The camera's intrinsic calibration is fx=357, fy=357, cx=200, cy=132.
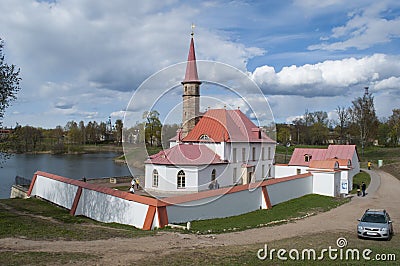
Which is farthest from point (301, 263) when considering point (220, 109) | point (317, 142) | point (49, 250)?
point (317, 142)

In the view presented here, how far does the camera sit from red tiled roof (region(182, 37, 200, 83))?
34.3 m

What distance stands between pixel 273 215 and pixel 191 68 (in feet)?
66.0

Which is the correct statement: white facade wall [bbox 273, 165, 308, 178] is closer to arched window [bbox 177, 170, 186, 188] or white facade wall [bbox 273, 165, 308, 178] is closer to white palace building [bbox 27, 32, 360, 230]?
white palace building [bbox 27, 32, 360, 230]

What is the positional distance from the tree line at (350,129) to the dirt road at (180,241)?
35.7m

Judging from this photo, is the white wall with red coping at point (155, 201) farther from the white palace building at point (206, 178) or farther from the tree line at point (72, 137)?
the tree line at point (72, 137)

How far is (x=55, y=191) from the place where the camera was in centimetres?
2197

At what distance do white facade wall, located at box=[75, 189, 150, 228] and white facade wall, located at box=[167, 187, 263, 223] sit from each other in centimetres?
142

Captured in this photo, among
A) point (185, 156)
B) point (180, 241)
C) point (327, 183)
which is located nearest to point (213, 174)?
point (185, 156)

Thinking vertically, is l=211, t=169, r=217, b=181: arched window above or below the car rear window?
above

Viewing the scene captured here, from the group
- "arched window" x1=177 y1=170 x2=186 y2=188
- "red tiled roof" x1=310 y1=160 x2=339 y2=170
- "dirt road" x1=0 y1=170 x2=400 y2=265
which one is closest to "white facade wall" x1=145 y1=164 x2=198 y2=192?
"arched window" x1=177 y1=170 x2=186 y2=188

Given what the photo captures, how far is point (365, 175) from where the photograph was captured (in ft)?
119

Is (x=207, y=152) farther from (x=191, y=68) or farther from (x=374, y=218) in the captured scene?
(x=374, y=218)

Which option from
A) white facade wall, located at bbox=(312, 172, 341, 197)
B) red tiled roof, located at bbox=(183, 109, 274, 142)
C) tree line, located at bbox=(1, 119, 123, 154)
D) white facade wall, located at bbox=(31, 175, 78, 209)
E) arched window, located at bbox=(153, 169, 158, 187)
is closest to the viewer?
white facade wall, located at bbox=(31, 175, 78, 209)

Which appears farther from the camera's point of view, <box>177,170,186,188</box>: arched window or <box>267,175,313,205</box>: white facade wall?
<box>177,170,186,188</box>: arched window
